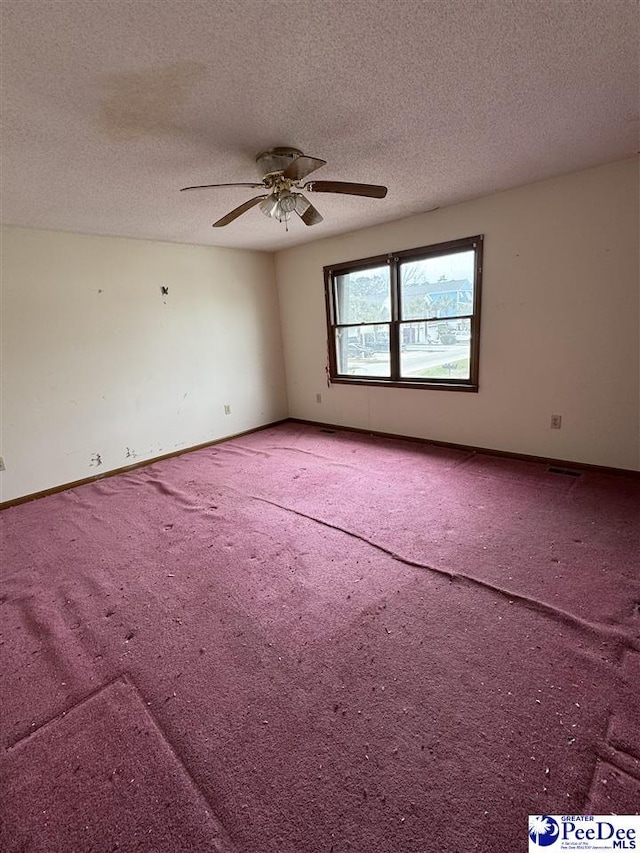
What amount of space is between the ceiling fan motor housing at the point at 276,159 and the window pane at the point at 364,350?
2.32 metres

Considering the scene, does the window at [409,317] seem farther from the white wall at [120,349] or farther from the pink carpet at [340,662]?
the pink carpet at [340,662]

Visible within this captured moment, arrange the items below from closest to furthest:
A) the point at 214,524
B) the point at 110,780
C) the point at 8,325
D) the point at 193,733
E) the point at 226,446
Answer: the point at 110,780, the point at 193,733, the point at 214,524, the point at 8,325, the point at 226,446

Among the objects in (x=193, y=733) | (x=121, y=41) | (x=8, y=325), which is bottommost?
(x=193, y=733)

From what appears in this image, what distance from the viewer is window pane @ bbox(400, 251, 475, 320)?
360cm

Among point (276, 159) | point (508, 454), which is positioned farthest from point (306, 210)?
point (508, 454)

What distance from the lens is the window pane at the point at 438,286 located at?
11.8 feet

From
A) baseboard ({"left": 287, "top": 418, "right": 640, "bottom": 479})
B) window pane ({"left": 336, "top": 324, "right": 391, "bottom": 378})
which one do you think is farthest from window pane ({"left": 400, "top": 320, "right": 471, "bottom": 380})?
baseboard ({"left": 287, "top": 418, "right": 640, "bottom": 479})

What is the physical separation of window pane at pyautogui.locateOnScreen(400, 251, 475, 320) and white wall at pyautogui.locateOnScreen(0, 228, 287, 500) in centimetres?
199

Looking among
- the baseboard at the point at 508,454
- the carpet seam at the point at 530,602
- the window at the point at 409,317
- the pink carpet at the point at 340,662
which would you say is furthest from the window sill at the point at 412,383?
the carpet seam at the point at 530,602

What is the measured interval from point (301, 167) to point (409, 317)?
2.32m

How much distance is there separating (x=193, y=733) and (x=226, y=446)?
11.3 feet

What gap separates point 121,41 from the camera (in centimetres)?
130

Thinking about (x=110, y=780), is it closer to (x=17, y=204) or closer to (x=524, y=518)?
(x=524, y=518)

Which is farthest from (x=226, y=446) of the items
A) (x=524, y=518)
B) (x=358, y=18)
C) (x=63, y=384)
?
(x=358, y=18)
